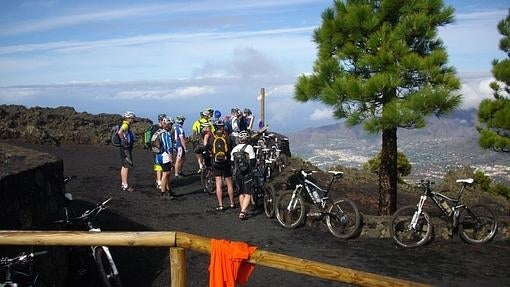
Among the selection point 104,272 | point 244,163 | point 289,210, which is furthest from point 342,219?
point 104,272

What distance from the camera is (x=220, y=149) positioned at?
11008mm

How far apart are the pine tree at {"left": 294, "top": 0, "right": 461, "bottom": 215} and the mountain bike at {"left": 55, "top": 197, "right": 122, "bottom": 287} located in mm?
6344

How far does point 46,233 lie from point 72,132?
759 inches

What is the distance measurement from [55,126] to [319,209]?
15929mm

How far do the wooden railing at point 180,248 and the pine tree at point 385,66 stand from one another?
779cm

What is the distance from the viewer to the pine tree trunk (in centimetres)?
1195

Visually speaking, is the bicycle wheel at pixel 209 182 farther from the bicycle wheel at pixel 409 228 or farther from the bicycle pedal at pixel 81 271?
the bicycle pedal at pixel 81 271

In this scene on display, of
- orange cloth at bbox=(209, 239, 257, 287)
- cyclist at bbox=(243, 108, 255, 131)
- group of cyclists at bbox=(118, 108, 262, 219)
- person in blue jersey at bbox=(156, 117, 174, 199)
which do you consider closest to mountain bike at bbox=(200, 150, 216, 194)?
group of cyclists at bbox=(118, 108, 262, 219)

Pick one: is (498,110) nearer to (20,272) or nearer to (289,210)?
(289,210)

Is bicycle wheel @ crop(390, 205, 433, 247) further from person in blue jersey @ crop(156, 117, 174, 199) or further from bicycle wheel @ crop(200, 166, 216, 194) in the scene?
person in blue jersey @ crop(156, 117, 174, 199)

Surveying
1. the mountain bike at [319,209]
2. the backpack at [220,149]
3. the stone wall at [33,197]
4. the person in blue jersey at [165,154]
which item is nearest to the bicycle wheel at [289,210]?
the mountain bike at [319,209]

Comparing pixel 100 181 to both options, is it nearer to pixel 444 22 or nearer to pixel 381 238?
pixel 381 238

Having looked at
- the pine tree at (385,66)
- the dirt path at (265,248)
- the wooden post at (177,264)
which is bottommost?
the dirt path at (265,248)

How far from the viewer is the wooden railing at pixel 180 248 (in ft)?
11.6
